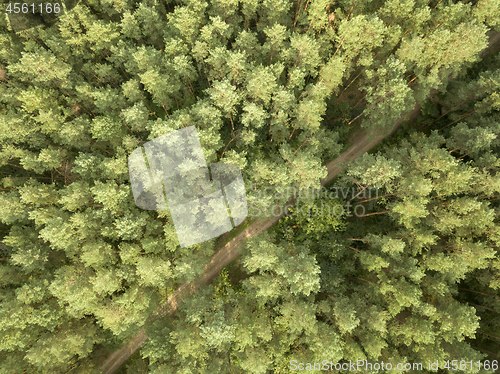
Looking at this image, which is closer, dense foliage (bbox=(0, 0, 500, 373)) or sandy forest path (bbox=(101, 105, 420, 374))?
dense foliage (bbox=(0, 0, 500, 373))

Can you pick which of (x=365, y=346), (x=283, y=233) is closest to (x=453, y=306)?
(x=365, y=346)

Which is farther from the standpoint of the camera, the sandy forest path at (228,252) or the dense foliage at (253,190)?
the sandy forest path at (228,252)

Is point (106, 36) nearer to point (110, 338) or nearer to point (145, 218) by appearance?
point (145, 218)

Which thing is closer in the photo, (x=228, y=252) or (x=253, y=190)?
(x=253, y=190)

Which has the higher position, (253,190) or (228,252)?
(253,190)
